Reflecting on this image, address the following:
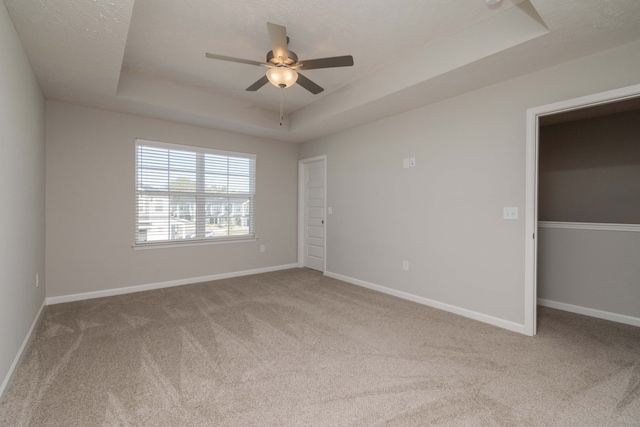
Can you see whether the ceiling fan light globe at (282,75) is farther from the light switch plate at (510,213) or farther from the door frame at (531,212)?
the light switch plate at (510,213)

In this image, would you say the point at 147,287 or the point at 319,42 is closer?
the point at 319,42

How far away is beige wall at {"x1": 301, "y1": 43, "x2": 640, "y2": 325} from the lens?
2.73m

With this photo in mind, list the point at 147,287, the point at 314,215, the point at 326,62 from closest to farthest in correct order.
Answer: the point at 326,62 < the point at 147,287 < the point at 314,215

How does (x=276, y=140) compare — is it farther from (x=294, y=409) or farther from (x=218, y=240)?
(x=294, y=409)

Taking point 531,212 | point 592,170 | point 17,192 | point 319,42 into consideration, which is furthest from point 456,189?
point 17,192

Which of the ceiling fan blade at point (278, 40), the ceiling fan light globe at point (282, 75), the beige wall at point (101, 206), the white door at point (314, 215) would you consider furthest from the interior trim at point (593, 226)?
the beige wall at point (101, 206)

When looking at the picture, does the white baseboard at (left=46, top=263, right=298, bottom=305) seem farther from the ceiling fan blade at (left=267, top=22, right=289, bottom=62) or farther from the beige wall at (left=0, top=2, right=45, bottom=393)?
the ceiling fan blade at (left=267, top=22, right=289, bottom=62)

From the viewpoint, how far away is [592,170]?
3723 millimetres

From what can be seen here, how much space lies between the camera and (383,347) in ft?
8.14

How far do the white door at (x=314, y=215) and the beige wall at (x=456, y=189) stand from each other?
723mm

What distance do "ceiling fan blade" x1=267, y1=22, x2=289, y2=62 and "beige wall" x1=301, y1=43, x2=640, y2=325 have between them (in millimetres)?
2009

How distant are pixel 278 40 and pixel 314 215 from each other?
3.56 metres

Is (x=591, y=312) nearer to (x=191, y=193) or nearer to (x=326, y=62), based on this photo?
(x=326, y=62)

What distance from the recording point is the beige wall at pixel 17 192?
1864mm
